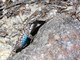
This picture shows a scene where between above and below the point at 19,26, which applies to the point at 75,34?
above

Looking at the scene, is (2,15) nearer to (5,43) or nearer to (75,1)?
(5,43)

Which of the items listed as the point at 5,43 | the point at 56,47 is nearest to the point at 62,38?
the point at 56,47

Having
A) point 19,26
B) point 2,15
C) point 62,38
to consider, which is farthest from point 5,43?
point 62,38

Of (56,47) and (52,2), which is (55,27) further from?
(52,2)

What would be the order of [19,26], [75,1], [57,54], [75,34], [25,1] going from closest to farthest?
[57,54], [75,34], [19,26], [75,1], [25,1]

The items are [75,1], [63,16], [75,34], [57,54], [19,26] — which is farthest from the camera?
[75,1]

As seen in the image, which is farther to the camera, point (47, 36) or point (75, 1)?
point (75, 1)
